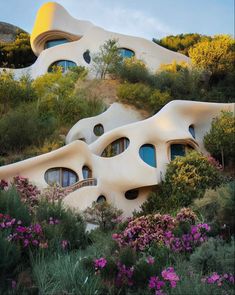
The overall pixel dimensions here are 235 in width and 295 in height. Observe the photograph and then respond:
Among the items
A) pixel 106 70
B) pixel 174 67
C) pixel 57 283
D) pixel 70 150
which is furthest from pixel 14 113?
pixel 57 283

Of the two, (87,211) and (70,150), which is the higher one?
(70,150)

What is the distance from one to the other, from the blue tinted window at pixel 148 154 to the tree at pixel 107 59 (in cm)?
1317

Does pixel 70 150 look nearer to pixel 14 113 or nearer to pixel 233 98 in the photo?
pixel 14 113

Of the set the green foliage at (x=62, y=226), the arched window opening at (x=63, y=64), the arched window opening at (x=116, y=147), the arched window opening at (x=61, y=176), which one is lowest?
the green foliage at (x=62, y=226)

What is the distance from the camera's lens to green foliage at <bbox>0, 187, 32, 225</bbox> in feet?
28.8

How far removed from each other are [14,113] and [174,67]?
47.3 feet

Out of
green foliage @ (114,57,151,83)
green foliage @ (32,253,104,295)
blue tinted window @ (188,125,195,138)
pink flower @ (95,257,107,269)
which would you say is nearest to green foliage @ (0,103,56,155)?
blue tinted window @ (188,125,195,138)

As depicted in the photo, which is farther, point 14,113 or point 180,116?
point 14,113

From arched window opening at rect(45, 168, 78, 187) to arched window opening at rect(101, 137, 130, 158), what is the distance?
2.44 m

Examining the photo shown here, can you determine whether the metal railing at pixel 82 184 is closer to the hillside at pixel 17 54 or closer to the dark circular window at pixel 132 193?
the dark circular window at pixel 132 193

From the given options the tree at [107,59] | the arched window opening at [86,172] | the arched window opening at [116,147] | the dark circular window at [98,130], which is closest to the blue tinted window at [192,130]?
the arched window opening at [116,147]

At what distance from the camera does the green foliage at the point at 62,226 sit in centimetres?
872

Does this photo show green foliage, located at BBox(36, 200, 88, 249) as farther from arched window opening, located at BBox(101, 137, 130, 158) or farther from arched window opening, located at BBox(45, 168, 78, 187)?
arched window opening, located at BBox(101, 137, 130, 158)

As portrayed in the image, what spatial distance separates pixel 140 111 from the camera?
2806 centimetres
